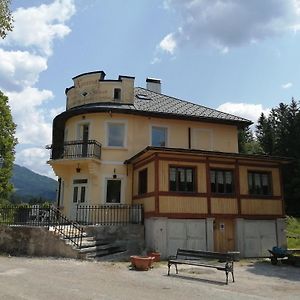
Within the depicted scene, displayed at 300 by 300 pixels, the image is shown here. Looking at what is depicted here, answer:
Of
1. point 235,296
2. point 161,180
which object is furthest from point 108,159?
point 235,296

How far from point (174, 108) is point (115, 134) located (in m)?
4.38

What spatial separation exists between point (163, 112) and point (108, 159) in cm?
447

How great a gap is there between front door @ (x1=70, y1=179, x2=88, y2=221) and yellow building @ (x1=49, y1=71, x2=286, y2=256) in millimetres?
61

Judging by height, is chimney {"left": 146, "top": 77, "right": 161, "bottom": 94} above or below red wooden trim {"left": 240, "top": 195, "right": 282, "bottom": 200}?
above

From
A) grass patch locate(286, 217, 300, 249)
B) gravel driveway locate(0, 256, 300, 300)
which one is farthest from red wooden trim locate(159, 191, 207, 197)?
grass patch locate(286, 217, 300, 249)

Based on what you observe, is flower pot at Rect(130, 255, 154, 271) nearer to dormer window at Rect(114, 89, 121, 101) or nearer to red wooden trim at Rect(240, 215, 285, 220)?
red wooden trim at Rect(240, 215, 285, 220)

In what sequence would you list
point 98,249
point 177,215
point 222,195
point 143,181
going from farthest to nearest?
point 143,181 → point 222,195 → point 177,215 → point 98,249

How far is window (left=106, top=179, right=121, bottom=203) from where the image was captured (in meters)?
22.2

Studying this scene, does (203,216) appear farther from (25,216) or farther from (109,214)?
(25,216)

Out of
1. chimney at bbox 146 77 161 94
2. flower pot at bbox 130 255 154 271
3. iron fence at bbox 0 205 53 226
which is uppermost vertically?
chimney at bbox 146 77 161 94

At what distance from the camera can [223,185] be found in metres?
20.0

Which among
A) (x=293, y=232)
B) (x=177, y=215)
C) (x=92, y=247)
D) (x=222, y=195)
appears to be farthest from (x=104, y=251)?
(x=293, y=232)

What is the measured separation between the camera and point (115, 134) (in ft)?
75.9

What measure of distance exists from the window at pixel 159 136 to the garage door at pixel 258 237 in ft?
23.4
